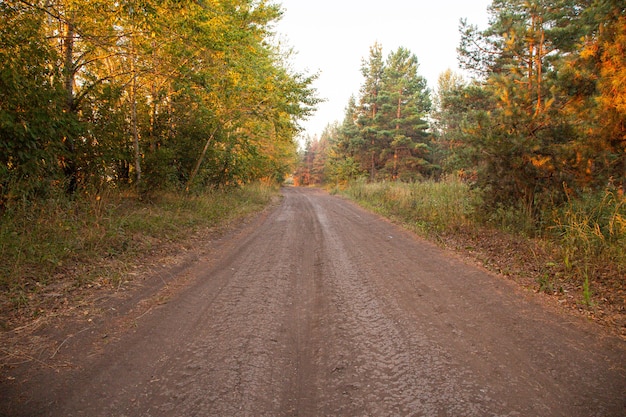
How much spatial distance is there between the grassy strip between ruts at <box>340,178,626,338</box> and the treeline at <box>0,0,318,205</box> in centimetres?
753

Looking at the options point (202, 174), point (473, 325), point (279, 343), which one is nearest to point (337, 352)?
point (279, 343)

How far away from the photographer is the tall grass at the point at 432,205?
8891 mm

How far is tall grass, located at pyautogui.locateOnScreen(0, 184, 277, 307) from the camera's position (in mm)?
4189

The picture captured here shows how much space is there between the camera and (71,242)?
5.10 meters

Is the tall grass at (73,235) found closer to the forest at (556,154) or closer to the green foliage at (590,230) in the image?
the forest at (556,154)

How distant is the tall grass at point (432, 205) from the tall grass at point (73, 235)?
6.73 metres

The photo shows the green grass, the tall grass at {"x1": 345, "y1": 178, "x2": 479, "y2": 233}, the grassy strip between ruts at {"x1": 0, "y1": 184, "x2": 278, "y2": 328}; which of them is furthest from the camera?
the tall grass at {"x1": 345, "y1": 178, "x2": 479, "y2": 233}

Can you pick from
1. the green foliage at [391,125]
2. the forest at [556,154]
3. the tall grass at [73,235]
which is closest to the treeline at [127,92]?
the tall grass at [73,235]

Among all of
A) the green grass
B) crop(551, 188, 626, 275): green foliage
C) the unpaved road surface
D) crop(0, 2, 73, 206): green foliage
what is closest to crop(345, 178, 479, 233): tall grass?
the green grass

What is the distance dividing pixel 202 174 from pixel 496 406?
11.8 metres

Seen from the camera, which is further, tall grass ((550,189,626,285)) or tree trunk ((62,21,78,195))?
tree trunk ((62,21,78,195))

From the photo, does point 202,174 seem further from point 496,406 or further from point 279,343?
point 496,406

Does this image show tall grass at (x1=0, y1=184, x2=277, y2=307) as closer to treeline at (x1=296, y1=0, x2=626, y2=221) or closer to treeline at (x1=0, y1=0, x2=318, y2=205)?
treeline at (x1=0, y1=0, x2=318, y2=205)

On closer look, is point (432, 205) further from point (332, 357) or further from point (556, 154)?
point (332, 357)
